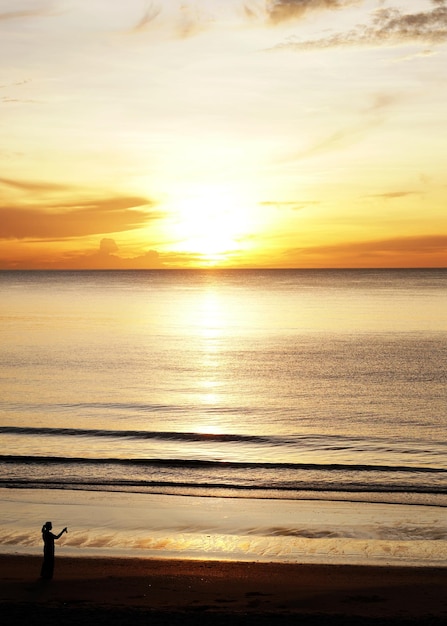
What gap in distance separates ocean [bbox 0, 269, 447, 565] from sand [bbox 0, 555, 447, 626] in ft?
3.43

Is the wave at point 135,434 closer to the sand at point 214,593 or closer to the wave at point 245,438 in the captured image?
the wave at point 245,438

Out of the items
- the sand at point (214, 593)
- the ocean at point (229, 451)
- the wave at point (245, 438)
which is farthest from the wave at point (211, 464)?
the sand at point (214, 593)

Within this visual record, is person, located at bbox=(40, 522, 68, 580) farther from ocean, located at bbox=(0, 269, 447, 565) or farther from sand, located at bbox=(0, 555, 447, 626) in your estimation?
ocean, located at bbox=(0, 269, 447, 565)

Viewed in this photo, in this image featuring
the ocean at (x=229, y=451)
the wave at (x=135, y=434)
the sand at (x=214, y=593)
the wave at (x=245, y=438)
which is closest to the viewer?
the sand at (x=214, y=593)

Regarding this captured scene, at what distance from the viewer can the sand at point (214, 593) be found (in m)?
11.8

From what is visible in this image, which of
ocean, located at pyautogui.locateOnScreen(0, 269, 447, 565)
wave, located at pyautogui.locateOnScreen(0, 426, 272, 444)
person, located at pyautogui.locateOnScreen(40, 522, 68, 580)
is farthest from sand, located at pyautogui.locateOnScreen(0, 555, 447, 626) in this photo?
wave, located at pyautogui.locateOnScreen(0, 426, 272, 444)

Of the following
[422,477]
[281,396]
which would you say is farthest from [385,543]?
[281,396]

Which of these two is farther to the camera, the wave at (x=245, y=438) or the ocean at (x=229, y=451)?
the wave at (x=245, y=438)

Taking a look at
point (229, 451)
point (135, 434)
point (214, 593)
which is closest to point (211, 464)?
point (229, 451)

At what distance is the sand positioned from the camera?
Result: 38.8 ft

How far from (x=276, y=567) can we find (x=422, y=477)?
1032cm

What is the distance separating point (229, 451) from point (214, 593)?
14365 mm

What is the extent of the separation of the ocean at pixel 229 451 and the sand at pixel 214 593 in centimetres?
105

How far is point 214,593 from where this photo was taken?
13125 millimetres
